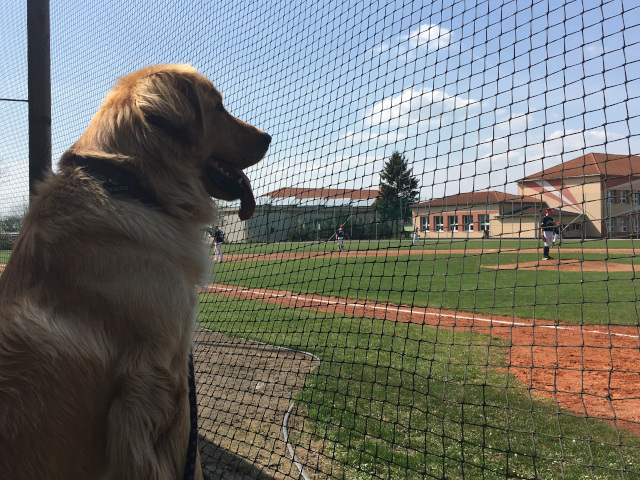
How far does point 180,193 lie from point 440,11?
256cm

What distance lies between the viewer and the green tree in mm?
3971

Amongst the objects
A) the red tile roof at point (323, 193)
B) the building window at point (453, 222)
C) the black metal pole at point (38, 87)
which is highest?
the black metal pole at point (38, 87)

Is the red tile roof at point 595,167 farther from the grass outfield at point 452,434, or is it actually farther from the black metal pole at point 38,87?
the black metal pole at point 38,87

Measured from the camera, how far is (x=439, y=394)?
192 inches

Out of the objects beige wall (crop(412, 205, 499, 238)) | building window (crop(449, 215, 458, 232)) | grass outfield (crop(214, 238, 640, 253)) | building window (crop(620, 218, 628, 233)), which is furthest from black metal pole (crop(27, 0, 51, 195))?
building window (crop(620, 218, 628, 233))

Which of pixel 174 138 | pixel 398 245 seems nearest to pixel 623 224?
pixel 398 245

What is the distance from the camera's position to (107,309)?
174cm

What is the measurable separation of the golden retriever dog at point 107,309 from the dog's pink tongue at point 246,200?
45 centimetres

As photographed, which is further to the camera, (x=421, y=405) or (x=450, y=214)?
(x=421, y=405)

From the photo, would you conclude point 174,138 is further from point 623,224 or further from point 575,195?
point 623,224

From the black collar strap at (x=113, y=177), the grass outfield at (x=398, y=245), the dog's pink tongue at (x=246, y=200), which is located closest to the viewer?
the black collar strap at (x=113, y=177)

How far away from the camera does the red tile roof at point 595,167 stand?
269 centimetres

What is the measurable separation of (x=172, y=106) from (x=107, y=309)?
103 cm

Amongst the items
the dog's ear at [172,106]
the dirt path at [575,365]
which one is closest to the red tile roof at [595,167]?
the dirt path at [575,365]
